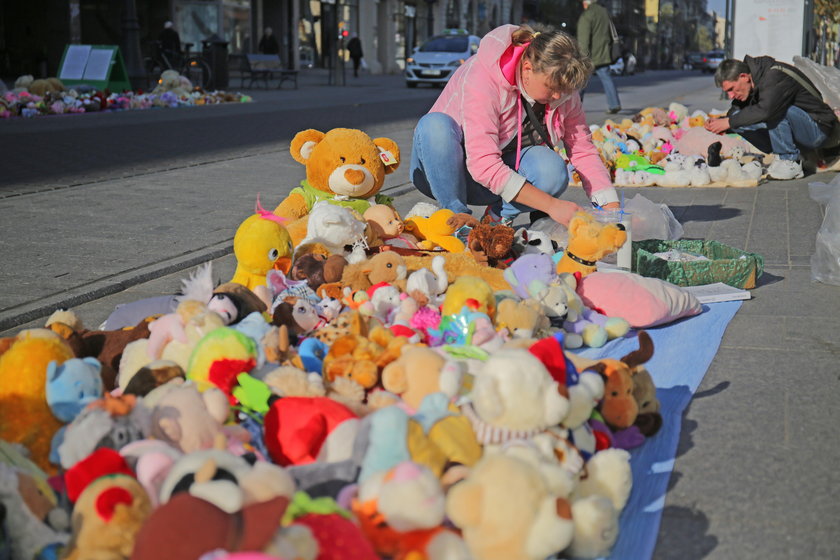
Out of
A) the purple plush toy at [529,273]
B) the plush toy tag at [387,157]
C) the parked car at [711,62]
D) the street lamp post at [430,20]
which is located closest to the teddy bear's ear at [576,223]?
the purple plush toy at [529,273]

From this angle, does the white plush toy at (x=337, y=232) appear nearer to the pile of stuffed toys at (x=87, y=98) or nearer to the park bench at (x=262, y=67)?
the pile of stuffed toys at (x=87, y=98)

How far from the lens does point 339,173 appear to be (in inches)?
156

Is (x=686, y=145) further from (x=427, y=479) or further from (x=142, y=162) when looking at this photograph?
(x=427, y=479)

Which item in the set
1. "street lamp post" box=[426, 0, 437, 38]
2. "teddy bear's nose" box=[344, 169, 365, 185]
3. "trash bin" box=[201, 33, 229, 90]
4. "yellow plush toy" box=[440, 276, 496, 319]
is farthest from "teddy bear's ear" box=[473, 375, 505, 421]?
"street lamp post" box=[426, 0, 437, 38]

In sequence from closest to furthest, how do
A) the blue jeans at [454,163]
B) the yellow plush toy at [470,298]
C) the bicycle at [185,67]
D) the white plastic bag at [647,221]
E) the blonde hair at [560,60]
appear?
1. the yellow plush toy at [470,298]
2. the blonde hair at [560,60]
3. the blue jeans at [454,163]
4. the white plastic bag at [647,221]
5. the bicycle at [185,67]

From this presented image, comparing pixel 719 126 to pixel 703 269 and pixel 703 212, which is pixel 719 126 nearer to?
pixel 703 212

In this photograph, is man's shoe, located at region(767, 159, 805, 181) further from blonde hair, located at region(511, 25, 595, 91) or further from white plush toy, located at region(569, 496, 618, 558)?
white plush toy, located at region(569, 496, 618, 558)

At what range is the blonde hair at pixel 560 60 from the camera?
3.75 m

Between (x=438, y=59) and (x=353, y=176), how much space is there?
22.3 meters

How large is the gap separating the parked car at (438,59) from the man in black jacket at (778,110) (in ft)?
57.7

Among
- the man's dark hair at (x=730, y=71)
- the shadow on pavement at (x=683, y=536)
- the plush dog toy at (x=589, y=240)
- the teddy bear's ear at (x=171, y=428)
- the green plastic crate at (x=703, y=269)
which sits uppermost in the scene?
the man's dark hair at (x=730, y=71)

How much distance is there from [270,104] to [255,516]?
53.9 feet

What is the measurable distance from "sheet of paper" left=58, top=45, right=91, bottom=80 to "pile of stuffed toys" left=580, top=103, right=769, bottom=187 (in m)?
11.4

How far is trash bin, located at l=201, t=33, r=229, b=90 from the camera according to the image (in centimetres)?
2111
